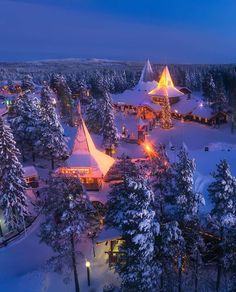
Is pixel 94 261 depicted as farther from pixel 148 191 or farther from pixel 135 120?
pixel 135 120

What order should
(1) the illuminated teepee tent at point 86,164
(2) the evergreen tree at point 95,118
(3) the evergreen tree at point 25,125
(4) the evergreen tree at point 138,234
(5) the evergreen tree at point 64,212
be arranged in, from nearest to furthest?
(4) the evergreen tree at point 138,234
(5) the evergreen tree at point 64,212
(1) the illuminated teepee tent at point 86,164
(3) the evergreen tree at point 25,125
(2) the evergreen tree at point 95,118

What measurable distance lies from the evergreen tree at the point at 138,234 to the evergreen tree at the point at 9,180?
12.6 meters

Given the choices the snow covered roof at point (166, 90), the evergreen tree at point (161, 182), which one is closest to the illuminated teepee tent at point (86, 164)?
the evergreen tree at point (161, 182)

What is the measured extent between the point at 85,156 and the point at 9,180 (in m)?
8.20

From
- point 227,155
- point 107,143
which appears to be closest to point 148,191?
point 227,155

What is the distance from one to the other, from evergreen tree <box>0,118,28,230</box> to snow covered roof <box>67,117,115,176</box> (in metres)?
6.11

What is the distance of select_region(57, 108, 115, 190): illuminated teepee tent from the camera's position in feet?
112

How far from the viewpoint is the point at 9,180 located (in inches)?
1169

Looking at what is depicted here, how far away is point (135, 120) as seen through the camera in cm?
6612

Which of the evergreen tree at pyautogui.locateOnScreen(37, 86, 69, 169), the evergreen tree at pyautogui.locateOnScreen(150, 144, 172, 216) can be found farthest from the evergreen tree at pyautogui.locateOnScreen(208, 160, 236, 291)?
the evergreen tree at pyautogui.locateOnScreen(37, 86, 69, 169)

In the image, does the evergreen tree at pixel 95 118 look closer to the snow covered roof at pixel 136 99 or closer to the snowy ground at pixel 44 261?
the snow covered roof at pixel 136 99

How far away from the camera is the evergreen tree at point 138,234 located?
61.3 ft

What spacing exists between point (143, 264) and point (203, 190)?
9.78 meters

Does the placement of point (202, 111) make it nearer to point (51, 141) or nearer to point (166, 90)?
point (166, 90)
